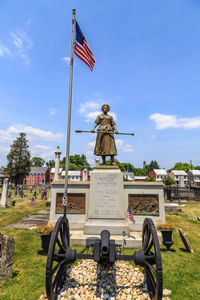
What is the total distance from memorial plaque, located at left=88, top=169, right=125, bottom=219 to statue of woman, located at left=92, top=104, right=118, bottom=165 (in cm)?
Result: 94

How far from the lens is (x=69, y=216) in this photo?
292 inches

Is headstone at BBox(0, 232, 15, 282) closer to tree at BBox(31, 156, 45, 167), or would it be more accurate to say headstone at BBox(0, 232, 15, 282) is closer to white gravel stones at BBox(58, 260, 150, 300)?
white gravel stones at BBox(58, 260, 150, 300)

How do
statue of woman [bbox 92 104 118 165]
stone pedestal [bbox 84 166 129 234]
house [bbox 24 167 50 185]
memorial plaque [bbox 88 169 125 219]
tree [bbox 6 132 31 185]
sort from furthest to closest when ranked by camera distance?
house [bbox 24 167 50 185], tree [bbox 6 132 31 185], statue of woman [bbox 92 104 118 165], memorial plaque [bbox 88 169 125 219], stone pedestal [bbox 84 166 129 234]

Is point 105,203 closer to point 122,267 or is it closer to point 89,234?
point 89,234

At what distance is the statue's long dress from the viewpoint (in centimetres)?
798

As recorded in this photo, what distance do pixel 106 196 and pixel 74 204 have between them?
159cm

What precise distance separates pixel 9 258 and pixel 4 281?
0.51 meters

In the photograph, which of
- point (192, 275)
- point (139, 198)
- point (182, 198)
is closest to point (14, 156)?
point (182, 198)

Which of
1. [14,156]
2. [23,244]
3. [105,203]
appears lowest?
[23,244]

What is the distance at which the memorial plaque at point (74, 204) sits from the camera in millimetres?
7438

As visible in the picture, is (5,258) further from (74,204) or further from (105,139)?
(105,139)

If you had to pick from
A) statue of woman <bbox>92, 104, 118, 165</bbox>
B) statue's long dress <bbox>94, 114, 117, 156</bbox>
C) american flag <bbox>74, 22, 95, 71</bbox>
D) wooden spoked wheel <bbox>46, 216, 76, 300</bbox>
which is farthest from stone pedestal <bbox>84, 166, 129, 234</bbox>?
american flag <bbox>74, 22, 95, 71</bbox>

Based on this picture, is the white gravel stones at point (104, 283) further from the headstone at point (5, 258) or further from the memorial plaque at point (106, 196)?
the memorial plaque at point (106, 196)

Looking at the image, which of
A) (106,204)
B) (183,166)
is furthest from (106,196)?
(183,166)
